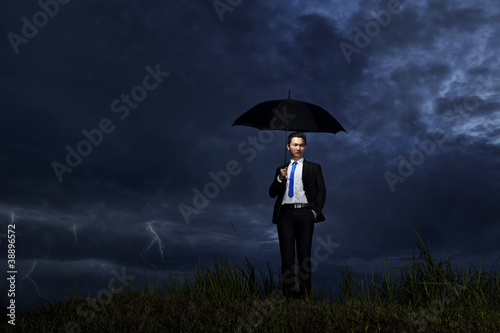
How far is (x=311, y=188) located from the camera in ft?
26.1

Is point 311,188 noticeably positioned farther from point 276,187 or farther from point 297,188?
point 276,187

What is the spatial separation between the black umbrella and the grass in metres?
2.64

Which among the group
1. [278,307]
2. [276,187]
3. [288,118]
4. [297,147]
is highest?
[288,118]

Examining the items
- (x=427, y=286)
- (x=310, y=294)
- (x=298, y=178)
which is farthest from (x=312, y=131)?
(x=427, y=286)

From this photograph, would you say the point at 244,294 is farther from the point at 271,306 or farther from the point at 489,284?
the point at 489,284

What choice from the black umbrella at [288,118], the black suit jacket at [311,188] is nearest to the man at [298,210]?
the black suit jacket at [311,188]

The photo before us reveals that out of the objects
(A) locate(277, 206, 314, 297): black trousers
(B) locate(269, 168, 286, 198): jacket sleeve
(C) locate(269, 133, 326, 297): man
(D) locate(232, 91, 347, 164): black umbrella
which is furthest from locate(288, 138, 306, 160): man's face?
(A) locate(277, 206, 314, 297): black trousers

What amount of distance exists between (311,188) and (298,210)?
441 millimetres

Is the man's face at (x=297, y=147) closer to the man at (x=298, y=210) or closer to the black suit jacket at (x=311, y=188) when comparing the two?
the man at (x=298, y=210)

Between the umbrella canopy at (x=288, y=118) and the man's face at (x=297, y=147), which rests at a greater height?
the umbrella canopy at (x=288, y=118)

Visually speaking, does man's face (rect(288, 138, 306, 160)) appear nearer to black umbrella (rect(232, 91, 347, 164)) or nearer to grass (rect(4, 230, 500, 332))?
black umbrella (rect(232, 91, 347, 164))

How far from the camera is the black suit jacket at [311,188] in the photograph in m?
7.90

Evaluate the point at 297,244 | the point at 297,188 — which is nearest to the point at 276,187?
the point at 297,188

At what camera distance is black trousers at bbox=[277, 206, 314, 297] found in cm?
784
